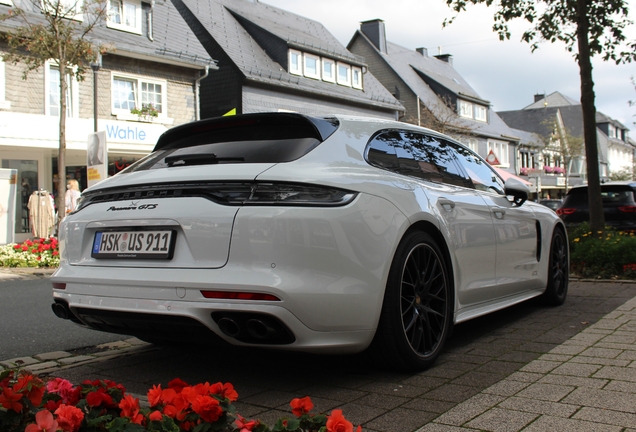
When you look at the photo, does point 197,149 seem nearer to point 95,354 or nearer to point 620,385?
point 95,354

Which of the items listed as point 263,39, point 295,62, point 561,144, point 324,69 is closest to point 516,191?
point 295,62

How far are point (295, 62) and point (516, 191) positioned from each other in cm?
2762

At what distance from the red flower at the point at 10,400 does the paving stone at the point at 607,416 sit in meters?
2.22

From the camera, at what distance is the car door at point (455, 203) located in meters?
4.25

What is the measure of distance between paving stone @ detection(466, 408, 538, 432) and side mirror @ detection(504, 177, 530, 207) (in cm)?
277

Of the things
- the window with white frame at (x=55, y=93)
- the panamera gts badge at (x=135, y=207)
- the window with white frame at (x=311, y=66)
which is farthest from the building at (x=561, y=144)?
the panamera gts badge at (x=135, y=207)

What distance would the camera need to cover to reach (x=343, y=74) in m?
35.6

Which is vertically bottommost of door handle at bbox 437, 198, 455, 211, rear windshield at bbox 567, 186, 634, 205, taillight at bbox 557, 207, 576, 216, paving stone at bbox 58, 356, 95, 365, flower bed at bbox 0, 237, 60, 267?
paving stone at bbox 58, 356, 95, 365

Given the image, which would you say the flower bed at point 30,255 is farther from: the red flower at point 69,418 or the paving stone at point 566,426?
the paving stone at point 566,426

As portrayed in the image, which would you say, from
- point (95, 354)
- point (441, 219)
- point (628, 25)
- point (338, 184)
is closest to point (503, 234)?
point (441, 219)

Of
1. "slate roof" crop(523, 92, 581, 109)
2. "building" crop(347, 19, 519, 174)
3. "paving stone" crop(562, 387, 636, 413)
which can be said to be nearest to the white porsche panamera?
"paving stone" crop(562, 387, 636, 413)

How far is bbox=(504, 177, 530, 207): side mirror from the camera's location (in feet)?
18.1

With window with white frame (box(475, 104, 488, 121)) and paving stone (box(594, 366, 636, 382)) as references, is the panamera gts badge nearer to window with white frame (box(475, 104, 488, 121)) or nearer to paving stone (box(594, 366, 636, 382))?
paving stone (box(594, 366, 636, 382))

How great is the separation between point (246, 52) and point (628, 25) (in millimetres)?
21049
